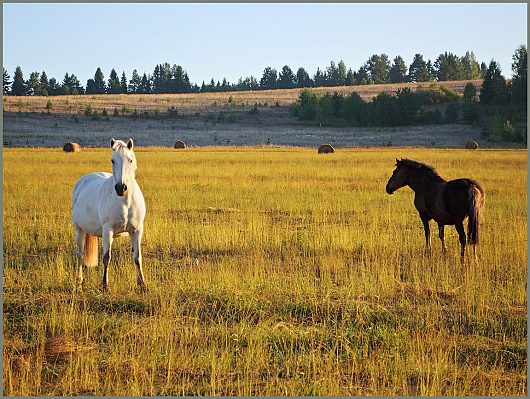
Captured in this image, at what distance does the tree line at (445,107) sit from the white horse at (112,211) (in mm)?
50292

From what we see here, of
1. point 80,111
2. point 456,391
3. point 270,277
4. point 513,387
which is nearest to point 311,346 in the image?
point 456,391

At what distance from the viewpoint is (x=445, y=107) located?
75.4m


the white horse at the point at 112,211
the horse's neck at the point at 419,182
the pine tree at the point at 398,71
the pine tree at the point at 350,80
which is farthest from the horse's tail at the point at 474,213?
the pine tree at the point at 398,71

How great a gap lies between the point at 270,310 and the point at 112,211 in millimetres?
2609

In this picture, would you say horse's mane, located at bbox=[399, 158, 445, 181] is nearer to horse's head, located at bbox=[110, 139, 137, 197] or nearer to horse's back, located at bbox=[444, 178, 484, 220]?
horse's back, located at bbox=[444, 178, 484, 220]

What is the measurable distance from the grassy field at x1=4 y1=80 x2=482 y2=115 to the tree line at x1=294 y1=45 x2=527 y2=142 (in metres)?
16.9

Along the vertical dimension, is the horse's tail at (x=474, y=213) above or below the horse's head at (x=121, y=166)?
below

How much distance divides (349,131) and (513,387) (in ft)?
213

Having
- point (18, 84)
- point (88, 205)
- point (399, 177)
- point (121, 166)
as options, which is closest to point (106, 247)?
point (88, 205)

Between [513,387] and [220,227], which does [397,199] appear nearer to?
[220,227]

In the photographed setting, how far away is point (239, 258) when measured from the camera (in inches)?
416

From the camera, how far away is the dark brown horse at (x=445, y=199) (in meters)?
10.4

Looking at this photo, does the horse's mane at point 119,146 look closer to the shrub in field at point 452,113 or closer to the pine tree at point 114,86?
the shrub in field at point 452,113

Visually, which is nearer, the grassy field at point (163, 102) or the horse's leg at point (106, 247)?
the horse's leg at point (106, 247)
